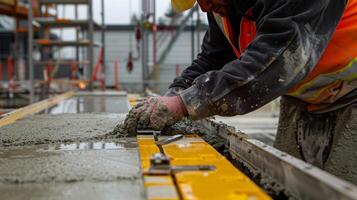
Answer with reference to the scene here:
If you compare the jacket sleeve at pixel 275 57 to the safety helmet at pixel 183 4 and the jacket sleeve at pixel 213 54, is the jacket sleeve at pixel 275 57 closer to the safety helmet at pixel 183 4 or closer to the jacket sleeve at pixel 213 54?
the safety helmet at pixel 183 4

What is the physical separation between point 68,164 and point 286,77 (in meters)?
0.83

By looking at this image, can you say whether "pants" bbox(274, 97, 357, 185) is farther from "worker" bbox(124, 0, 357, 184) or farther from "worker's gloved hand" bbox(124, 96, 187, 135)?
"worker's gloved hand" bbox(124, 96, 187, 135)

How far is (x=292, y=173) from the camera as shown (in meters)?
1.32

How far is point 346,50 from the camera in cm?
208

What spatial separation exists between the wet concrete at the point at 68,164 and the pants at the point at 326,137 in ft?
3.42

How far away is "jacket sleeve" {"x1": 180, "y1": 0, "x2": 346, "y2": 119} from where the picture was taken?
5.55ft

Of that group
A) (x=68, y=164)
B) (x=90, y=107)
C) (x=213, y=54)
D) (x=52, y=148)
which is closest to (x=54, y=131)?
(x=52, y=148)

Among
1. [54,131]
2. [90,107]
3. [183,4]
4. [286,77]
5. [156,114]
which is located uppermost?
[183,4]

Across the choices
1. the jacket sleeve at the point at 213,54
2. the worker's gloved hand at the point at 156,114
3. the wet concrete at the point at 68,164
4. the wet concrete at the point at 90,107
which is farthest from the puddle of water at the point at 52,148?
the wet concrete at the point at 90,107

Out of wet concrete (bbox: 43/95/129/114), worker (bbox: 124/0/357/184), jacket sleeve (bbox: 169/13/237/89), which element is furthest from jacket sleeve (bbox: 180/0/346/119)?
wet concrete (bbox: 43/95/129/114)

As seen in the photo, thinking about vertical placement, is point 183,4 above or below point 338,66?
above

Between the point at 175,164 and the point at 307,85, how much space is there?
0.93m

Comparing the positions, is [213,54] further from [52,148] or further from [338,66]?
[52,148]

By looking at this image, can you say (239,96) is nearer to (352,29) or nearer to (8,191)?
(352,29)
